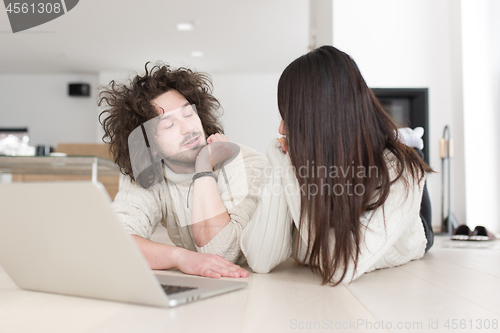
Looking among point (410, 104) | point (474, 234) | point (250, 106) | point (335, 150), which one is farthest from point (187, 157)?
point (250, 106)

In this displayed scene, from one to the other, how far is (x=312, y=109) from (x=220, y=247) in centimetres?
Answer: 42

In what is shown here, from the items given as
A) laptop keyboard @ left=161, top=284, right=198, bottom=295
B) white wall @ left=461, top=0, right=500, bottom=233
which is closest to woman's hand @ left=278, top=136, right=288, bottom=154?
laptop keyboard @ left=161, top=284, right=198, bottom=295

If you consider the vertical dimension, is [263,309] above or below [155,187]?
below

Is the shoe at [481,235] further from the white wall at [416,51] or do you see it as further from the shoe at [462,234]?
the white wall at [416,51]

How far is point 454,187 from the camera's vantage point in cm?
310

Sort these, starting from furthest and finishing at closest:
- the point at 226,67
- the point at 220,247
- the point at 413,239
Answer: the point at 226,67
the point at 413,239
the point at 220,247

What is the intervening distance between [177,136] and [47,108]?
6.93m

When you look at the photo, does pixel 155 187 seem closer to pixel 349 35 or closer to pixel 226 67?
pixel 349 35

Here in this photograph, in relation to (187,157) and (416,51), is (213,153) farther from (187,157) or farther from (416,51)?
(416,51)

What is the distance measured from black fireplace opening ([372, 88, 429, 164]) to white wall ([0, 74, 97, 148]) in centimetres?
552

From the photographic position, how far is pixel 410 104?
10.3 feet

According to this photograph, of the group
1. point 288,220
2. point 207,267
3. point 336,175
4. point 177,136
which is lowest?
point 207,267

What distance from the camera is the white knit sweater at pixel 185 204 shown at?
40.2 inches

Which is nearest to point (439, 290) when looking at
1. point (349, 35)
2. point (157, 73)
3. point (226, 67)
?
point (157, 73)
